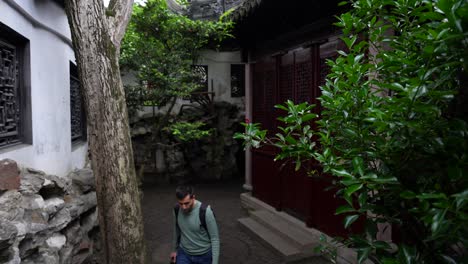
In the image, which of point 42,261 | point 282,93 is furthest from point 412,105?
point 282,93

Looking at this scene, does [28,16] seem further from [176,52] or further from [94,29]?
[176,52]

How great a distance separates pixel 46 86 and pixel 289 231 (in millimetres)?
4222

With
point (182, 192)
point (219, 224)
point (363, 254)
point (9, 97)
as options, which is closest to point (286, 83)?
point (219, 224)

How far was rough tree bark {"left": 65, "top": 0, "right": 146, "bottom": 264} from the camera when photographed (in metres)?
3.36

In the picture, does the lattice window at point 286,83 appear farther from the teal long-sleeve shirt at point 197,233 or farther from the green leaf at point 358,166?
the green leaf at point 358,166

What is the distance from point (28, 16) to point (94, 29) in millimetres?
977

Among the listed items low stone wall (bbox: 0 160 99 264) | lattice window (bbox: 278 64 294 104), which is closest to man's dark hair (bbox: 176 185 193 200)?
low stone wall (bbox: 0 160 99 264)

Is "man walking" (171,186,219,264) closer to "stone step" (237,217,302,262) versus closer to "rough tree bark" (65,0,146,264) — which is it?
"rough tree bark" (65,0,146,264)

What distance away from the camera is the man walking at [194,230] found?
3379 millimetres

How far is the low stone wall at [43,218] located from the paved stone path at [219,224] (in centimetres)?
144

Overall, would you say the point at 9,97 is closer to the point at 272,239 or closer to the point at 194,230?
the point at 194,230

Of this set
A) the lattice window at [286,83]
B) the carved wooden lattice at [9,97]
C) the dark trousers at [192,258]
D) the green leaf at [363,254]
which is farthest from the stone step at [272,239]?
the carved wooden lattice at [9,97]

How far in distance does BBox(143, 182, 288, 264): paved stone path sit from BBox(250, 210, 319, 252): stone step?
35cm

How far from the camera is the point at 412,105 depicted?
1170 millimetres
